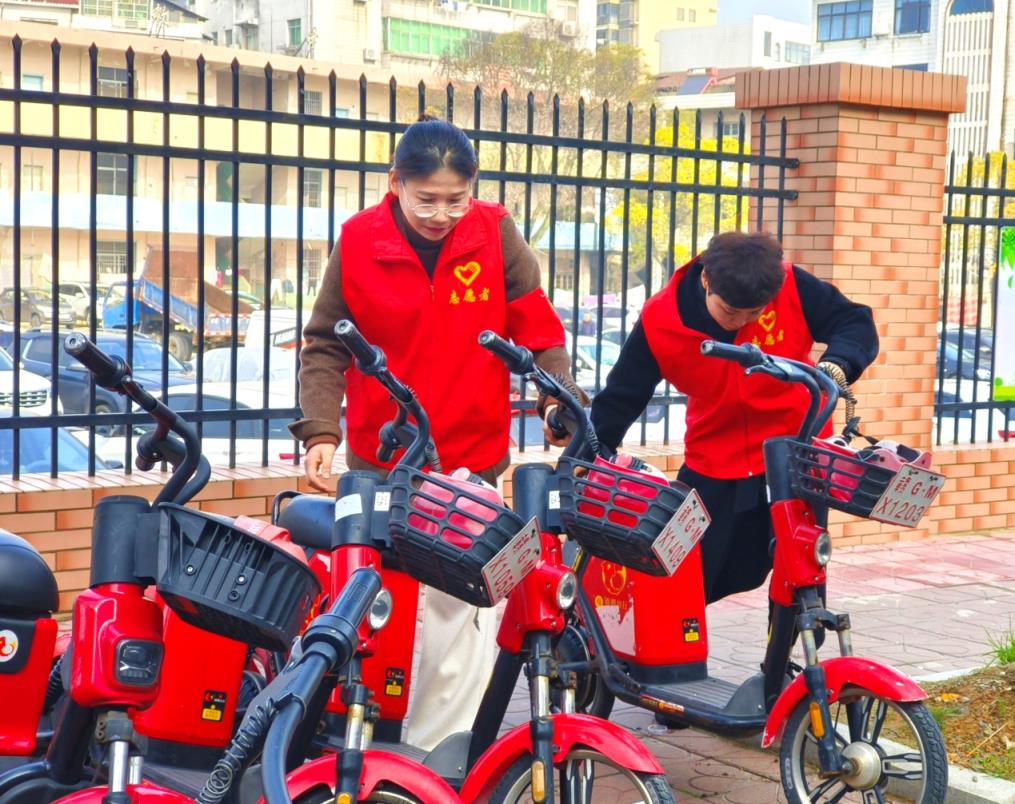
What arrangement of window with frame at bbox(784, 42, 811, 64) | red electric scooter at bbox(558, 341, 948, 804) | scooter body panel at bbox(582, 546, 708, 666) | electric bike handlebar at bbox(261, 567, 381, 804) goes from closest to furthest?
electric bike handlebar at bbox(261, 567, 381, 804)
red electric scooter at bbox(558, 341, 948, 804)
scooter body panel at bbox(582, 546, 708, 666)
window with frame at bbox(784, 42, 811, 64)

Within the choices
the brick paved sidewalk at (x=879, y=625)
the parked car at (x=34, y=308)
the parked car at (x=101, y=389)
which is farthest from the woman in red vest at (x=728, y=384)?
the parked car at (x=34, y=308)

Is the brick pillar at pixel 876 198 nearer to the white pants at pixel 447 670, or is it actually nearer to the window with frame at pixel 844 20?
the white pants at pixel 447 670

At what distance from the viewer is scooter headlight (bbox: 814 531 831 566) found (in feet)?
12.6

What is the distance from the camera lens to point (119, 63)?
45969mm

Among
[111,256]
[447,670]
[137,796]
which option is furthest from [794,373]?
[111,256]

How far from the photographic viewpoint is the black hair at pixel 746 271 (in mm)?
4031

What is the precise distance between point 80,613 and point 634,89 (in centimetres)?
4615

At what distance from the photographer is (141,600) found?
2.88 metres

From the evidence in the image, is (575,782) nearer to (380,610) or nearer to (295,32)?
(380,610)

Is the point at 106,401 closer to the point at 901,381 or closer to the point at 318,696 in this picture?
the point at 901,381

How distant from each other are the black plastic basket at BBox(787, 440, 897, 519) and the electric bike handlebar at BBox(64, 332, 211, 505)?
63.6 inches

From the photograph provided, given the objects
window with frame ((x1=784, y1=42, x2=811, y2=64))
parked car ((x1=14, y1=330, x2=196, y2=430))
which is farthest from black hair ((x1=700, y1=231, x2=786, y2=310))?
window with frame ((x1=784, y1=42, x2=811, y2=64))

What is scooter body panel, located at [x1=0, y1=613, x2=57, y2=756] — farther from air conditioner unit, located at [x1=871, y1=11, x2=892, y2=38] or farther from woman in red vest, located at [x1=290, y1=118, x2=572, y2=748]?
air conditioner unit, located at [x1=871, y1=11, x2=892, y2=38]

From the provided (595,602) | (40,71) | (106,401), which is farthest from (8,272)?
(595,602)
